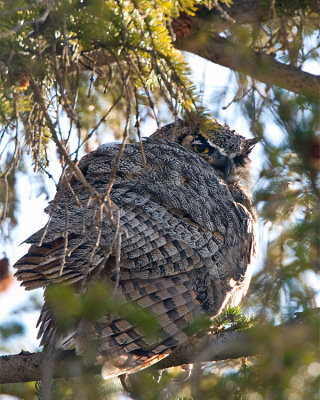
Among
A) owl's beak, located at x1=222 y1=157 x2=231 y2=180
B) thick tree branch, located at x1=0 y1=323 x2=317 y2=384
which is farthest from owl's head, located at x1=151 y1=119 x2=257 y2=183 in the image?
thick tree branch, located at x1=0 y1=323 x2=317 y2=384

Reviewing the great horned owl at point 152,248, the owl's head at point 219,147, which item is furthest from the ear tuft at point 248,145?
the great horned owl at point 152,248

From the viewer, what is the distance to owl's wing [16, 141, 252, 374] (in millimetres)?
2568

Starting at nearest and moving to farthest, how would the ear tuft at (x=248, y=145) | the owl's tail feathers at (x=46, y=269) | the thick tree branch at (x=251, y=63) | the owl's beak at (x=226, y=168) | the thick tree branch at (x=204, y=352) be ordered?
the thick tree branch at (x=204, y=352) < the owl's tail feathers at (x=46, y=269) < the thick tree branch at (x=251, y=63) < the owl's beak at (x=226, y=168) < the ear tuft at (x=248, y=145)

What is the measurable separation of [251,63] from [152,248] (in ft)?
4.16

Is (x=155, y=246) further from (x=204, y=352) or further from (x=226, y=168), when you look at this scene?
(x=226, y=168)

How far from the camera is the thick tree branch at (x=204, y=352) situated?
1737mm

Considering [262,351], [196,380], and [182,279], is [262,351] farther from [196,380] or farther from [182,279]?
[182,279]

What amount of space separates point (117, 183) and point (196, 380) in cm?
150

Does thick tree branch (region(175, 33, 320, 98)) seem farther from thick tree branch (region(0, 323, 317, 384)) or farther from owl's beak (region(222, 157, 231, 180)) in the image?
thick tree branch (region(0, 323, 317, 384))

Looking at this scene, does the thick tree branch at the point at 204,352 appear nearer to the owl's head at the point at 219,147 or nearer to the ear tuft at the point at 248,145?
the owl's head at the point at 219,147

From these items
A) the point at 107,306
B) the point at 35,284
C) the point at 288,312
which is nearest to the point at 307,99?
the point at 288,312

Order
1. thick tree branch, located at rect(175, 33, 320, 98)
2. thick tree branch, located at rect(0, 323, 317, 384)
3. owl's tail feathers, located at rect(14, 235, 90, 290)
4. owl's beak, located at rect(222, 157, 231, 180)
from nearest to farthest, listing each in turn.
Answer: thick tree branch, located at rect(0, 323, 317, 384) → owl's tail feathers, located at rect(14, 235, 90, 290) → thick tree branch, located at rect(175, 33, 320, 98) → owl's beak, located at rect(222, 157, 231, 180)

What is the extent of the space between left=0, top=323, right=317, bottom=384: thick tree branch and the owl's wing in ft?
0.42

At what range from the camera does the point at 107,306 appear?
1.58 meters
